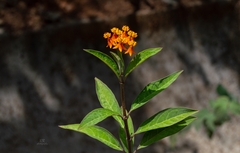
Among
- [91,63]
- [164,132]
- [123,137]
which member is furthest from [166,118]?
[91,63]

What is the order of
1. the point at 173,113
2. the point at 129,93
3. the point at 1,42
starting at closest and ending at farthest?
1. the point at 173,113
2. the point at 1,42
3. the point at 129,93

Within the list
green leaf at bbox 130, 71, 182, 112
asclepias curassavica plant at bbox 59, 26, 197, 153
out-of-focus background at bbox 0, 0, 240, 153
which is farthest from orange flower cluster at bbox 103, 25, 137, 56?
out-of-focus background at bbox 0, 0, 240, 153

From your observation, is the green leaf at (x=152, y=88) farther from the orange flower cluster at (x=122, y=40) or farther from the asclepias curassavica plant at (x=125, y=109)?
the orange flower cluster at (x=122, y=40)

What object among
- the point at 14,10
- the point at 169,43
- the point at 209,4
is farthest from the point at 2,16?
the point at 209,4

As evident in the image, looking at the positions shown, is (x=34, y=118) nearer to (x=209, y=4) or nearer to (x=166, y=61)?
(x=166, y=61)

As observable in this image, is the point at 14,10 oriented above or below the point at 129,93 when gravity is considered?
above

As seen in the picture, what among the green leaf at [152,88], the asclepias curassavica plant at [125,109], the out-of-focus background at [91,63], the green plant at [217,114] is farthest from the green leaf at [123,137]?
the out-of-focus background at [91,63]

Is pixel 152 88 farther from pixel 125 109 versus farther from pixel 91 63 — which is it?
pixel 91 63
